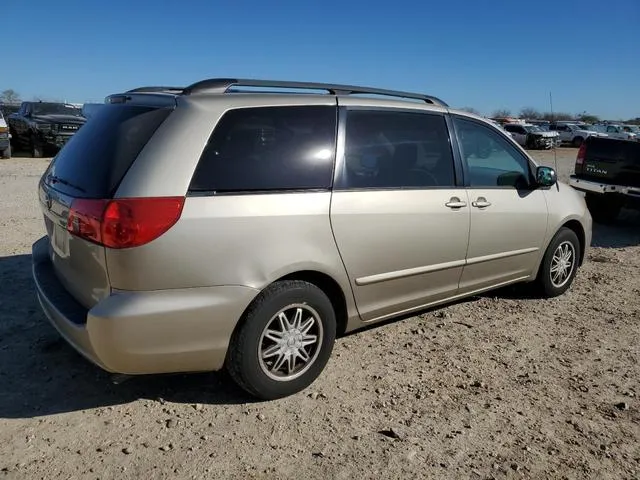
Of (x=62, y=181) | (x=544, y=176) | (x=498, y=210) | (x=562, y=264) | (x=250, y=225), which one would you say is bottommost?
(x=562, y=264)

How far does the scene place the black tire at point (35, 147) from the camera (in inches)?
692

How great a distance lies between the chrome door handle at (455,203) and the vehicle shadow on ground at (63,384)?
1.94m

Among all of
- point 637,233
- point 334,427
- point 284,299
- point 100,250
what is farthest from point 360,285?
point 637,233

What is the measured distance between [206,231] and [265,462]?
46.0 inches

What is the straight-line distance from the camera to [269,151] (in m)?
3.16

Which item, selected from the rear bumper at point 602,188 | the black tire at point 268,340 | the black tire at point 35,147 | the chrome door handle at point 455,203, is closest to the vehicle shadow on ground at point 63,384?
the black tire at point 268,340

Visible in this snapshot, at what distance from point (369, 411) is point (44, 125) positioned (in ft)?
56.0

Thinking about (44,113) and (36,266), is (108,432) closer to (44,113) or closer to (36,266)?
(36,266)

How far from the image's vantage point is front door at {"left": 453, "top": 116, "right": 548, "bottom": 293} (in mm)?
4312

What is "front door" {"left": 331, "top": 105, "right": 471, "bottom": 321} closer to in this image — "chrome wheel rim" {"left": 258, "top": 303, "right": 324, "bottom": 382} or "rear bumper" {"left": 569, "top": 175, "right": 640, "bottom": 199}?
"chrome wheel rim" {"left": 258, "top": 303, "right": 324, "bottom": 382}

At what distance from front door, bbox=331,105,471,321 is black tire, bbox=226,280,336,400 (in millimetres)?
318

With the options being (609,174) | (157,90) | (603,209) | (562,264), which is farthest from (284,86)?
(603,209)

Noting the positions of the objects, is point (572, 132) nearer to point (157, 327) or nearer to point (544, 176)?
point (544, 176)

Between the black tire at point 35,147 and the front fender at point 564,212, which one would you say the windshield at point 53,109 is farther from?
the front fender at point 564,212
